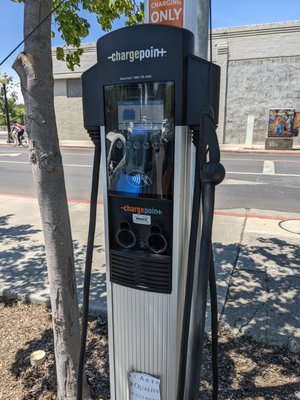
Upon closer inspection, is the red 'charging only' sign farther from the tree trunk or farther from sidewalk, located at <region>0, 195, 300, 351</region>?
sidewalk, located at <region>0, 195, 300, 351</region>

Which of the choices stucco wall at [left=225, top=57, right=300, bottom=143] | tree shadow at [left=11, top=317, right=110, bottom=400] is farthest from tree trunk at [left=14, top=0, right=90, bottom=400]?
stucco wall at [left=225, top=57, right=300, bottom=143]

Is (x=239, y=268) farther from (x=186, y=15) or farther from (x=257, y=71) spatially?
(x=257, y=71)

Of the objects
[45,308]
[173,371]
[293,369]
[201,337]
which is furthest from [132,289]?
[45,308]

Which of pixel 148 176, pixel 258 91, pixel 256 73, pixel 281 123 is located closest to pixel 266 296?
pixel 148 176

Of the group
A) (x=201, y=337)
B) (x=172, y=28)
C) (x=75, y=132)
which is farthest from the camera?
(x=75, y=132)

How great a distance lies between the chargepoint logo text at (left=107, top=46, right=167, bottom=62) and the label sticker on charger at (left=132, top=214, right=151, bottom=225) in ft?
1.99

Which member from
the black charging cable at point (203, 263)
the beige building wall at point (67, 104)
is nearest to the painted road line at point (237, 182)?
the black charging cable at point (203, 263)

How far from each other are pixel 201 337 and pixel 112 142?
0.82m

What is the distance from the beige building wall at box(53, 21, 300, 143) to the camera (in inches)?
722

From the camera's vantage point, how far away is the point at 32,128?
5.83 ft

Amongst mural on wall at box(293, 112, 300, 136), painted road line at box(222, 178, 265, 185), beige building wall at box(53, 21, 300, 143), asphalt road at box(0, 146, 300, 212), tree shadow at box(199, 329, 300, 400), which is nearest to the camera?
tree shadow at box(199, 329, 300, 400)

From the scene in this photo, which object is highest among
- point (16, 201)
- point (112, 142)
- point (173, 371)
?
point (112, 142)

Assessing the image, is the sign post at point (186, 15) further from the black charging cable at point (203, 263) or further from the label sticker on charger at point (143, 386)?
the label sticker on charger at point (143, 386)

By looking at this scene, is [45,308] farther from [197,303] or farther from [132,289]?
Result: [197,303]
